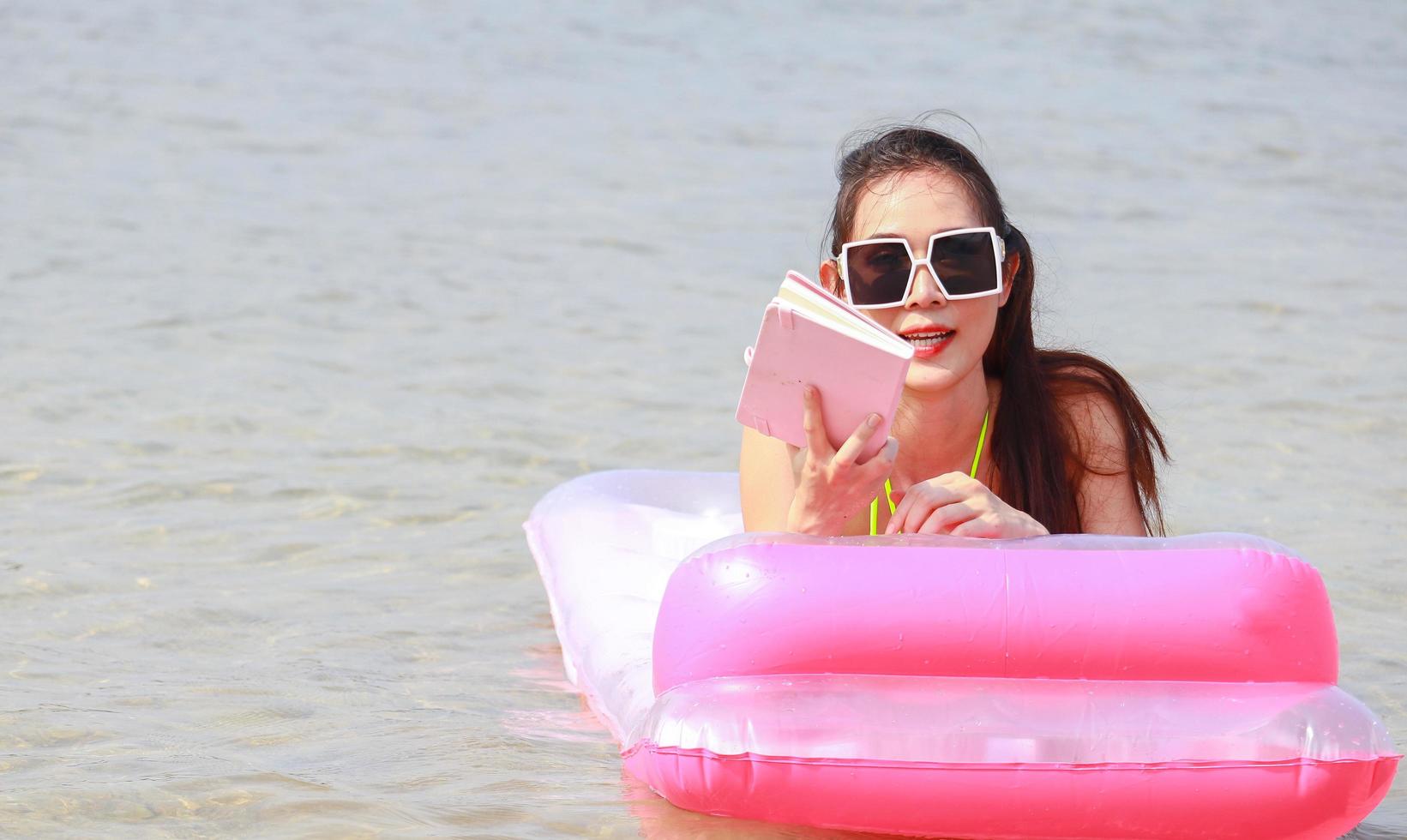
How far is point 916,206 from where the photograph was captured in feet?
9.42

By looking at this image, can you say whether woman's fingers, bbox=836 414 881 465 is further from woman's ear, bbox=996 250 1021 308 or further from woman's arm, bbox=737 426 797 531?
woman's ear, bbox=996 250 1021 308

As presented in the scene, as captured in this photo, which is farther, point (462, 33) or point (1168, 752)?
point (462, 33)

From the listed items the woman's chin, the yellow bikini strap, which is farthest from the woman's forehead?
the yellow bikini strap

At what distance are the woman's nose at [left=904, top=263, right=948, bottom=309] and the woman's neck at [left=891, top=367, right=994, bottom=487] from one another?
23 centimetres

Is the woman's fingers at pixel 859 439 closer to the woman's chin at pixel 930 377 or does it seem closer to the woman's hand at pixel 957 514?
the woman's hand at pixel 957 514

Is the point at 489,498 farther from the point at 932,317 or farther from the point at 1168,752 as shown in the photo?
the point at 1168,752

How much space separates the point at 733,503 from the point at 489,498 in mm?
1012

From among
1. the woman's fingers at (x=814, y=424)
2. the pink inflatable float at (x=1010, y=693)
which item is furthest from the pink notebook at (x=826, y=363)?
the pink inflatable float at (x=1010, y=693)

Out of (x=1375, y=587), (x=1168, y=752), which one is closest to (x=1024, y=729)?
(x=1168, y=752)

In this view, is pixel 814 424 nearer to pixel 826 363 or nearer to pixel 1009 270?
pixel 826 363

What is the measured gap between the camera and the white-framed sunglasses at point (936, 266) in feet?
9.12

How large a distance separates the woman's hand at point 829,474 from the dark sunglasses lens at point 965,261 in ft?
1.31

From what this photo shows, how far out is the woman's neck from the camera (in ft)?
9.82

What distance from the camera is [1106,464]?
120 inches
